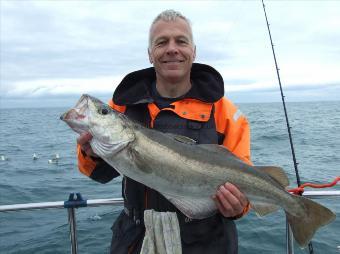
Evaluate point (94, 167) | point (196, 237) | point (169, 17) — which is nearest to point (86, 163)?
point (94, 167)

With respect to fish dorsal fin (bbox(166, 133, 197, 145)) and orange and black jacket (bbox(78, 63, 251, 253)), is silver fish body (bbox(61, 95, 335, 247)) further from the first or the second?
orange and black jacket (bbox(78, 63, 251, 253))

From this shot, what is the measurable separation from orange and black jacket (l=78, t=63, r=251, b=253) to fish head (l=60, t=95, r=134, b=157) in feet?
1.26

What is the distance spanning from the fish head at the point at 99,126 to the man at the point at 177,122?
99 mm

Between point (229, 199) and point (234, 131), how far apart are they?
74 cm

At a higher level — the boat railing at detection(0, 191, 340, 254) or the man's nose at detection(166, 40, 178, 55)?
the man's nose at detection(166, 40, 178, 55)

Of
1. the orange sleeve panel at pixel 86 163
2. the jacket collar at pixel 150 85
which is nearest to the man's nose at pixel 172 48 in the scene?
the jacket collar at pixel 150 85

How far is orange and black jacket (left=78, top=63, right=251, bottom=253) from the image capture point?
3.73 meters

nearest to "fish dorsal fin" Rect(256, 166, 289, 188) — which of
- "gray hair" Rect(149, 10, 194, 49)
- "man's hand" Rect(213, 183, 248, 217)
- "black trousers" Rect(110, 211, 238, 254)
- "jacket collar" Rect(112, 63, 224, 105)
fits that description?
"man's hand" Rect(213, 183, 248, 217)

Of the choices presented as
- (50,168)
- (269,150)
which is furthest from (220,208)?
(269,150)

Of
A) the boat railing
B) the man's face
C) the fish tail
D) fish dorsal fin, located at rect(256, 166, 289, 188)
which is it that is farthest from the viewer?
the boat railing

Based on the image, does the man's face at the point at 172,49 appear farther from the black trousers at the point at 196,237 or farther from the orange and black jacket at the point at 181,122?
the black trousers at the point at 196,237

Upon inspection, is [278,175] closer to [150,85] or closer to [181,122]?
[181,122]

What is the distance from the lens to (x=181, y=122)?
148 inches

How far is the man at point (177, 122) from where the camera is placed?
3.59 m
